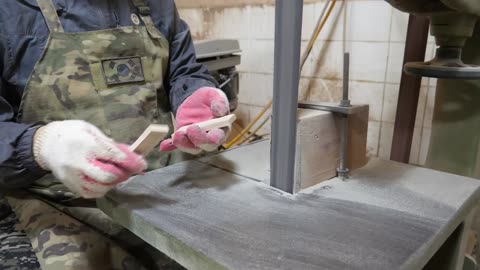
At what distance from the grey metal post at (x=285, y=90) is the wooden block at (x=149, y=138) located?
0.66 ft

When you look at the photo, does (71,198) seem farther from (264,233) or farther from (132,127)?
(264,233)

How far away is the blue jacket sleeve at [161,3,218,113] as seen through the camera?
1.00m

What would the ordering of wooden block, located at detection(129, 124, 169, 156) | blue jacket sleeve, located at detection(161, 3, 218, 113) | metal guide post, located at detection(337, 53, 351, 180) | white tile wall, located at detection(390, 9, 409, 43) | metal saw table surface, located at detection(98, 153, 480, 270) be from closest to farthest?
metal saw table surface, located at detection(98, 153, 480, 270), wooden block, located at detection(129, 124, 169, 156), metal guide post, located at detection(337, 53, 351, 180), blue jacket sleeve, located at detection(161, 3, 218, 113), white tile wall, located at detection(390, 9, 409, 43)

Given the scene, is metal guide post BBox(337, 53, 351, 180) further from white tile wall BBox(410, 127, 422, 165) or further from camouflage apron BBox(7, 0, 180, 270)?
white tile wall BBox(410, 127, 422, 165)

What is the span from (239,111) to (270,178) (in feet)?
3.45

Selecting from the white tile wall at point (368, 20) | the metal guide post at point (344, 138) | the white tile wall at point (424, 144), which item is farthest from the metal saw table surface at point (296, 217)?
the white tile wall at point (368, 20)

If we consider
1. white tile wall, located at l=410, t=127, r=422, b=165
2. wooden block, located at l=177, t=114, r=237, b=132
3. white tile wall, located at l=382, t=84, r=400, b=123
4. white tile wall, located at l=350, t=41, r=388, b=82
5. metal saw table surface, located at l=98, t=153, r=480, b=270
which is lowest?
white tile wall, located at l=410, t=127, r=422, b=165

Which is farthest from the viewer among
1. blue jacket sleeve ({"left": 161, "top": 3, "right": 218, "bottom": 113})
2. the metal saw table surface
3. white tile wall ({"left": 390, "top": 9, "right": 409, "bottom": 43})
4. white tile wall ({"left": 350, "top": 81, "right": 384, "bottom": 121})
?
white tile wall ({"left": 350, "top": 81, "right": 384, "bottom": 121})

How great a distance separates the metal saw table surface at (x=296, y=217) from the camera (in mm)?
497

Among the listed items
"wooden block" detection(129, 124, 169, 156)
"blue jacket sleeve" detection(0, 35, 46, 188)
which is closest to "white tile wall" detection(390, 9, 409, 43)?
"wooden block" detection(129, 124, 169, 156)

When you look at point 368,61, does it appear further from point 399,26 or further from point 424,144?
point 424,144

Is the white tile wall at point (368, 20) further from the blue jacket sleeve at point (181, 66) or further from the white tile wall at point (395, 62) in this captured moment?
the blue jacket sleeve at point (181, 66)

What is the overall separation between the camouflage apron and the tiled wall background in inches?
25.3

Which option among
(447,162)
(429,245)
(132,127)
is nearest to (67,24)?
(132,127)
